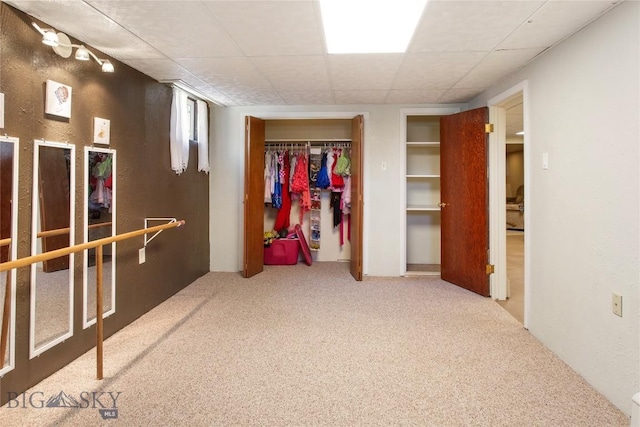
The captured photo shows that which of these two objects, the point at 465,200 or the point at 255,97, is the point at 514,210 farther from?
the point at 255,97

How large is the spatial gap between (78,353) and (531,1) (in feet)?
11.2

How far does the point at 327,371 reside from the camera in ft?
6.39

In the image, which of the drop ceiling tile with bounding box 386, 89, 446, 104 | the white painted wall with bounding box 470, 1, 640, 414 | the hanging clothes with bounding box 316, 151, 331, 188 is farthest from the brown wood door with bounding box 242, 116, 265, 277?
the white painted wall with bounding box 470, 1, 640, 414

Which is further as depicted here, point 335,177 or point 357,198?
point 335,177

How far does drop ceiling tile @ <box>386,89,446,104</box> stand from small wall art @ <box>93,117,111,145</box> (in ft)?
8.54

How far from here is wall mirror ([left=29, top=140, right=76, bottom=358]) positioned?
1788 millimetres

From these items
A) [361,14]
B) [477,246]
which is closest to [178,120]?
[361,14]

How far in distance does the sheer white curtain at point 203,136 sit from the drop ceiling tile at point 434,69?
2.22 metres

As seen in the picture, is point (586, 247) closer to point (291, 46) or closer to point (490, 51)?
point (490, 51)

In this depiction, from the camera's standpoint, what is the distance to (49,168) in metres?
1.89

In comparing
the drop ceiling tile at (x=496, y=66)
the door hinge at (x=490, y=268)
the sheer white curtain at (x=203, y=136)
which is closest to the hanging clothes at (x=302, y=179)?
the sheer white curtain at (x=203, y=136)

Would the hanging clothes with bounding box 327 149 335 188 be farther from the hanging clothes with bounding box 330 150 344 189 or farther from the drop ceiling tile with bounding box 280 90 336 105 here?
the drop ceiling tile with bounding box 280 90 336 105

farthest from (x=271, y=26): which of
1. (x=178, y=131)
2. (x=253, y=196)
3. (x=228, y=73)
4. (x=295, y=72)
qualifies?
(x=253, y=196)

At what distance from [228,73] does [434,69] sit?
1.79 metres
